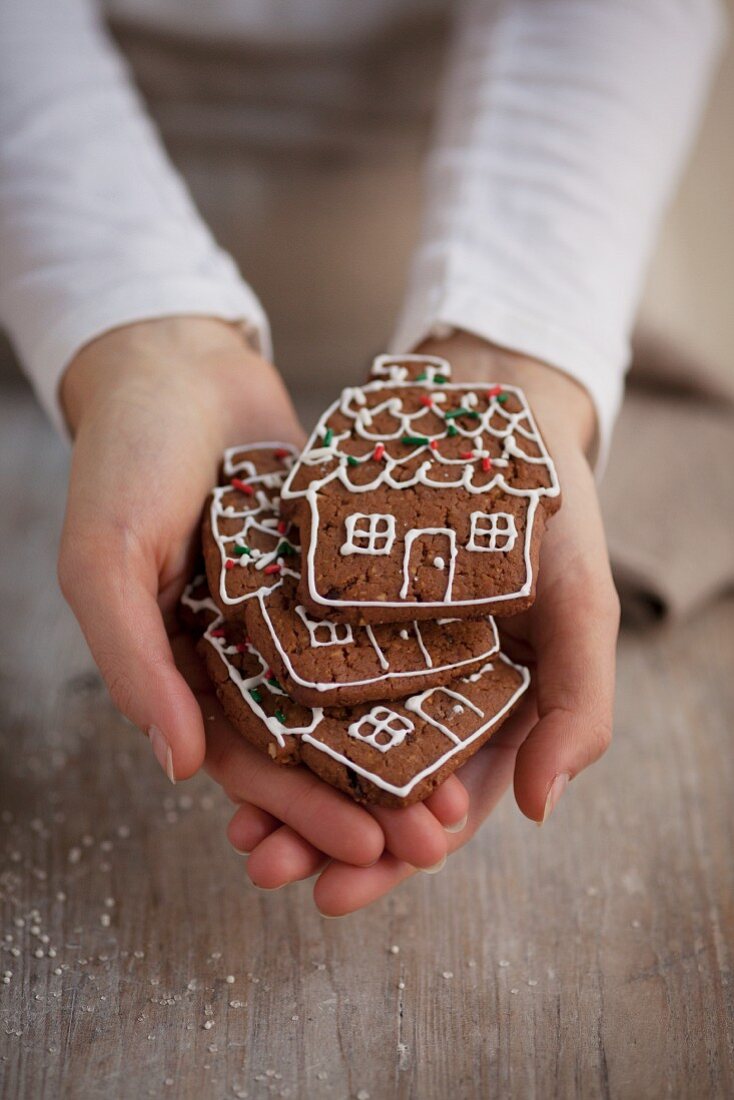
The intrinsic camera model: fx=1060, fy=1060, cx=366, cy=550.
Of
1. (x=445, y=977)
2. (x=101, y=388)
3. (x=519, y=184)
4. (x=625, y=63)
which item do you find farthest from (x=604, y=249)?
(x=445, y=977)

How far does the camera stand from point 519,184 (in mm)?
1462

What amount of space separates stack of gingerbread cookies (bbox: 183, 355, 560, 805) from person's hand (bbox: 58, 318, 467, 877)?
0.10 feet

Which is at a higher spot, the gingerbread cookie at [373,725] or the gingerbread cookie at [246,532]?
the gingerbread cookie at [246,532]

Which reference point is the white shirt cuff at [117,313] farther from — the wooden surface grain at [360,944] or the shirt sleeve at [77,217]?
the wooden surface grain at [360,944]

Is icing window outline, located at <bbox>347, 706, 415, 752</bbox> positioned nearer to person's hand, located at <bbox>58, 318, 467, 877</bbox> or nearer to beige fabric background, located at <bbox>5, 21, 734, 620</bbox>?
person's hand, located at <bbox>58, 318, 467, 877</bbox>

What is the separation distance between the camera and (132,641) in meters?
0.98

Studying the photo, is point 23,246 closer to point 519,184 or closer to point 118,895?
point 519,184

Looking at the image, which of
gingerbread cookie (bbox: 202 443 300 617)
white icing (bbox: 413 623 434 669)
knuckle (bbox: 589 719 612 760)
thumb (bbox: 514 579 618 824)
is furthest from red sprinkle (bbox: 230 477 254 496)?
knuckle (bbox: 589 719 612 760)

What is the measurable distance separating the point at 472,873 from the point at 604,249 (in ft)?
2.76

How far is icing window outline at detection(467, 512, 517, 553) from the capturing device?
1053 millimetres

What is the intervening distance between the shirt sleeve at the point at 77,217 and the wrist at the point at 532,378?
10.7 inches

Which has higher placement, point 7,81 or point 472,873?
point 7,81

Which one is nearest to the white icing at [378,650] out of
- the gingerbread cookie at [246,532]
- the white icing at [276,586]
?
the white icing at [276,586]

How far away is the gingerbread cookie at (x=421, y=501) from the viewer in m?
1.03
